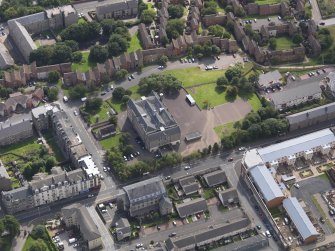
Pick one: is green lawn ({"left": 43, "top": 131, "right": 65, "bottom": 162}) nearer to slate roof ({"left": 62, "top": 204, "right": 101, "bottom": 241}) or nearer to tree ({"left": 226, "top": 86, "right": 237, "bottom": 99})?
slate roof ({"left": 62, "top": 204, "right": 101, "bottom": 241})

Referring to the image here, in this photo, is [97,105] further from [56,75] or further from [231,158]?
[231,158]

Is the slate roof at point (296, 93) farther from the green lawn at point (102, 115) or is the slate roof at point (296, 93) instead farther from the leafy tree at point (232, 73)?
the green lawn at point (102, 115)

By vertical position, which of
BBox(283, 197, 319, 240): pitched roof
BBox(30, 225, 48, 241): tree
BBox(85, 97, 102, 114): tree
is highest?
BBox(85, 97, 102, 114): tree

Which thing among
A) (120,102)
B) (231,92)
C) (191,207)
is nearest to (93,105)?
(120,102)

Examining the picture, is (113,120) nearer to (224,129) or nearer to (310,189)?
(224,129)

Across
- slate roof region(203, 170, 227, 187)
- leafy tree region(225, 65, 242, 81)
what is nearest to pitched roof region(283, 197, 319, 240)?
slate roof region(203, 170, 227, 187)

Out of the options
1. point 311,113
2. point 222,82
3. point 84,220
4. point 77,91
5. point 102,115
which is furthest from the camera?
point 222,82

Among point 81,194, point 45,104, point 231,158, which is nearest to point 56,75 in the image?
point 45,104
